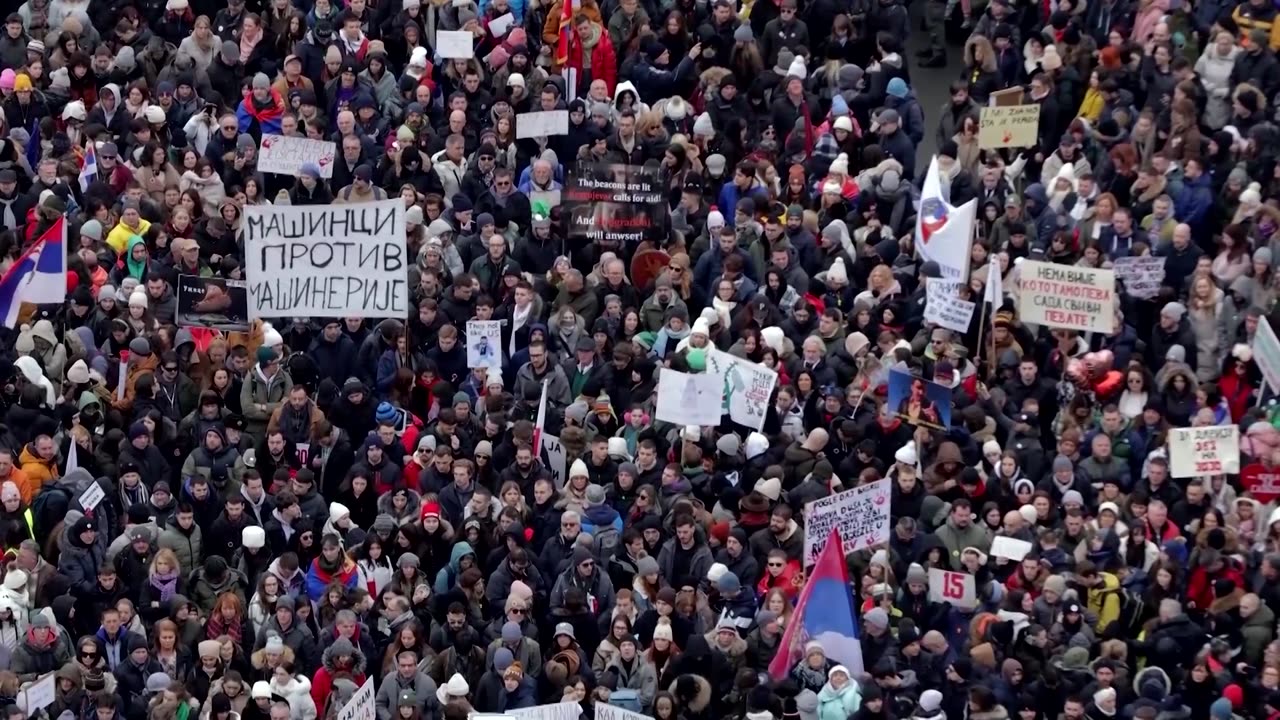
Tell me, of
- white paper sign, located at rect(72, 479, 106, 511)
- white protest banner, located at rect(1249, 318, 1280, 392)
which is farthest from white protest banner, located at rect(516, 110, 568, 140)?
white protest banner, located at rect(1249, 318, 1280, 392)

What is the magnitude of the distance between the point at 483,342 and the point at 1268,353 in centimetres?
608

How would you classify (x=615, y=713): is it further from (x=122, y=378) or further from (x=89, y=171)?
(x=89, y=171)

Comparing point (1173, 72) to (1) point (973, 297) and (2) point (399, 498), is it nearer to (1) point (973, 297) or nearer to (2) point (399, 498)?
(1) point (973, 297)

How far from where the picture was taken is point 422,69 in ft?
108

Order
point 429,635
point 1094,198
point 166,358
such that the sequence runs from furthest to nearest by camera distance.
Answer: point 1094,198 → point 166,358 → point 429,635

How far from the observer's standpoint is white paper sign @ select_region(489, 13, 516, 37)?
33.2 metres

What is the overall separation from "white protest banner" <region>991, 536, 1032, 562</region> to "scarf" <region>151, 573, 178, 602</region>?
5.89m

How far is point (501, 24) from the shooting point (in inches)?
1309

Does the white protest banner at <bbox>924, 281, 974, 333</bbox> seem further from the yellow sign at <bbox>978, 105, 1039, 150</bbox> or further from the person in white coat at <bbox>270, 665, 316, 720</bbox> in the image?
the person in white coat at <bbox>270, 665, 316, 720</bbox>

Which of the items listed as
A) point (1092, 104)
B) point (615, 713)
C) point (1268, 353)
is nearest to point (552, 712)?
point (615, 713)

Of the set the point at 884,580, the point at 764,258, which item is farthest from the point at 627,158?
the point at 884,580

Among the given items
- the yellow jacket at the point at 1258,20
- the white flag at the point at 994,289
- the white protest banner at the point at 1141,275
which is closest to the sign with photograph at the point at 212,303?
the white flag at the point at 994,289

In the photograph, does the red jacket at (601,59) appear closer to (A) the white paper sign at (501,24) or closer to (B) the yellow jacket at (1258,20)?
(A) the white paper sign at (501,24)

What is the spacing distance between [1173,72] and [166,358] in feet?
30.7
